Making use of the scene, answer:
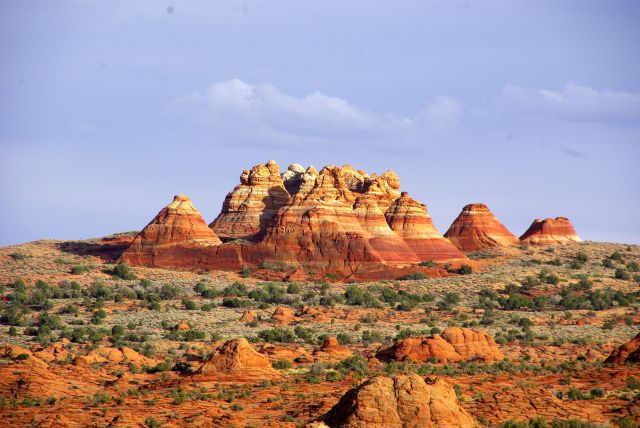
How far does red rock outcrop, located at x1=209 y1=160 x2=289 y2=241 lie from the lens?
92.6 m

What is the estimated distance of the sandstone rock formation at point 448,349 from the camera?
141 ft

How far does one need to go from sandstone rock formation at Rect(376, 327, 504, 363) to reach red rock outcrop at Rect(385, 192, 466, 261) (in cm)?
4321

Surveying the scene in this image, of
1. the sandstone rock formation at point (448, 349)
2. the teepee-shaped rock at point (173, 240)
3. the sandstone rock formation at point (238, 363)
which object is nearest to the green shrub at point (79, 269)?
→ the teepee-shaped rock at point (173, 240)

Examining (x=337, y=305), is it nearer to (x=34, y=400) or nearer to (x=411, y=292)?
(x=411, y=292)

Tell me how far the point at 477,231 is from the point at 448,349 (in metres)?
60.1

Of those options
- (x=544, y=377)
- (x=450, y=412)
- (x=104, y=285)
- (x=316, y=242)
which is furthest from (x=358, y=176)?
(x=450, y=412)

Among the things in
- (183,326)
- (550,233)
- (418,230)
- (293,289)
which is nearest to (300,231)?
(293,289)

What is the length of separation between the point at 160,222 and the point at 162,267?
5610 mm

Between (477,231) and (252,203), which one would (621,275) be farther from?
(252,203)

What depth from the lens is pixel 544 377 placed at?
38062 millimetres

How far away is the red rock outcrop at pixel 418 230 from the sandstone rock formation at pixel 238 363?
49389 mm

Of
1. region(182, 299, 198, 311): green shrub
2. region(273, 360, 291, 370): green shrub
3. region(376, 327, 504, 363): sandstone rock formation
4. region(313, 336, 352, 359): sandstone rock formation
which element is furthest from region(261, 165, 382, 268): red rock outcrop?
region(273, 360, 291, 370): green shrub

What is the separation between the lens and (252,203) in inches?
3708

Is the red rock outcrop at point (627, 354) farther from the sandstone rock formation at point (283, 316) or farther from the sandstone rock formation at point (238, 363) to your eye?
the sandstone rock formation at point (283, 316)
